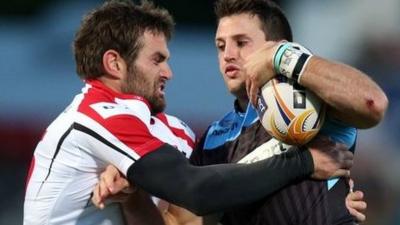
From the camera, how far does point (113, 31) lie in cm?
552

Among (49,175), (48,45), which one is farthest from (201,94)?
(49,175)

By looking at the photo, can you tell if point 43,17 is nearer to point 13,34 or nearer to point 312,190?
point 13,34

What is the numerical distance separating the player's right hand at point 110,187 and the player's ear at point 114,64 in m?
0.57

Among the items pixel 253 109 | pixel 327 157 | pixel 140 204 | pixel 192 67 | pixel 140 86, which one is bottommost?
pixel 192 67

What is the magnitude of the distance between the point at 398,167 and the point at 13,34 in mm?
5614

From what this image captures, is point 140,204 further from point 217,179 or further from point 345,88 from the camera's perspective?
point 345,88

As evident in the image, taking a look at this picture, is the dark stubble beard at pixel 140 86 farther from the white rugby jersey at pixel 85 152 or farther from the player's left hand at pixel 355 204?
the player's left hand at pixel 355 204

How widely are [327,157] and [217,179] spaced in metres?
0.49

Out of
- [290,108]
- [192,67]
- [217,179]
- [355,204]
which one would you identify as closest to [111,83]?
[217,179]

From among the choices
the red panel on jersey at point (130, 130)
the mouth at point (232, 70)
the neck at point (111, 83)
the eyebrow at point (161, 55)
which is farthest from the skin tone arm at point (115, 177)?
the mouth at point (232, 70)

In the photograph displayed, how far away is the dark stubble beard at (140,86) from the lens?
214 inches

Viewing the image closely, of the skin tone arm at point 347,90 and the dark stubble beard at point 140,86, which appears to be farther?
the dark stubble beard at point 140,86

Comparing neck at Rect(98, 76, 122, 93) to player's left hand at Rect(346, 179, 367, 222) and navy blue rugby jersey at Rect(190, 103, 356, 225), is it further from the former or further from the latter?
player's left hand at Rect(346, 179, 367, 222)

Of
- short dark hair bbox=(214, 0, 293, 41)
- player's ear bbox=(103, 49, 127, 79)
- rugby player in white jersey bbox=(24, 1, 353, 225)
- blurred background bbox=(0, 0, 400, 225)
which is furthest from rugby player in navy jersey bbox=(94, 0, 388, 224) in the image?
blurred background bbox=(0, 0, 400, 225)
